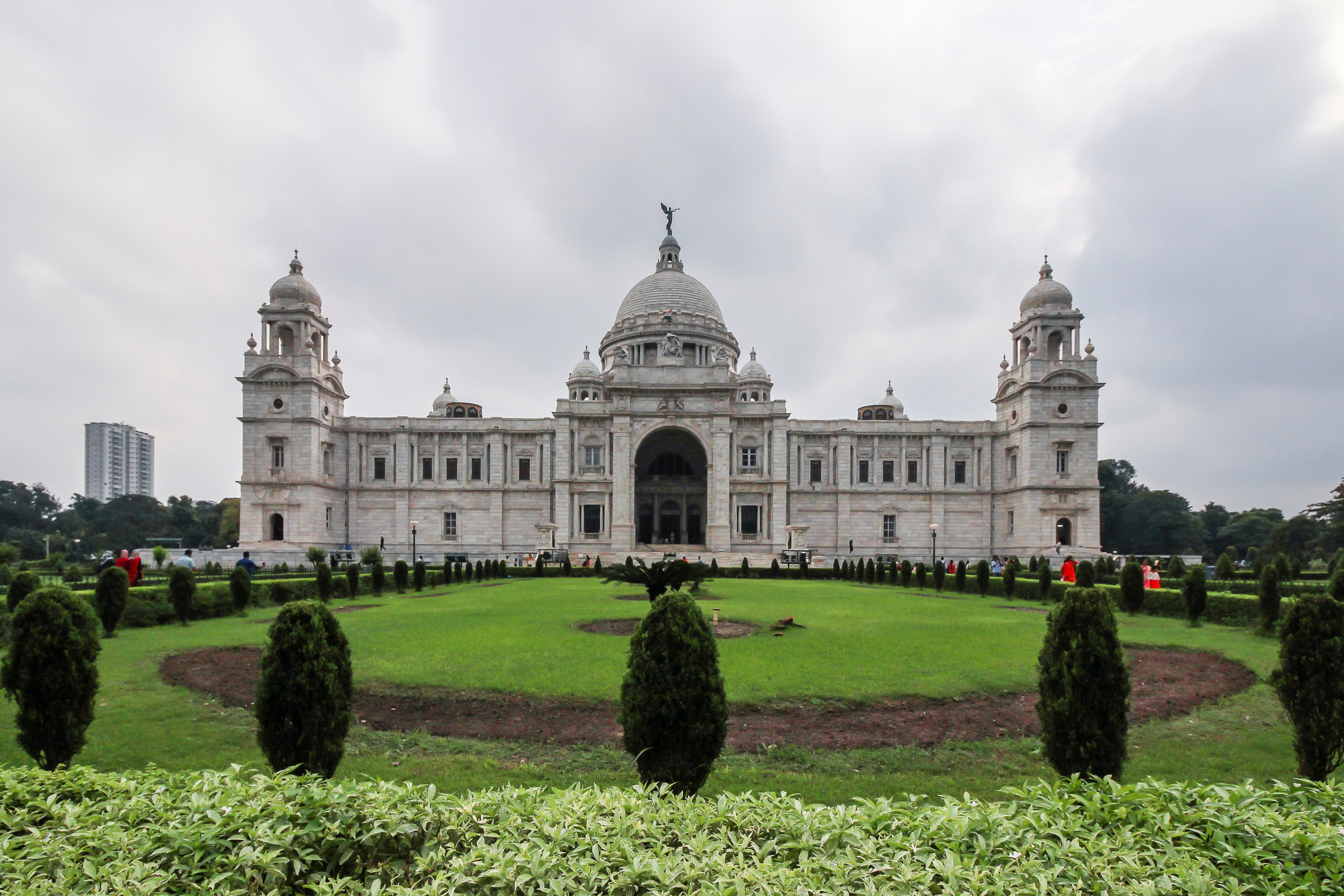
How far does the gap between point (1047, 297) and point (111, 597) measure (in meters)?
54.4

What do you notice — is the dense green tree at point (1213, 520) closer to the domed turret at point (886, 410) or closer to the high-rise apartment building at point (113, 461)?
the domed turret at point (886, 410)

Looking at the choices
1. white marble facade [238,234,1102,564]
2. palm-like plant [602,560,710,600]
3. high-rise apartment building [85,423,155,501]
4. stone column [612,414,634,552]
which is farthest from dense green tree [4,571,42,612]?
high-rise apartment building [85,423,155,501]

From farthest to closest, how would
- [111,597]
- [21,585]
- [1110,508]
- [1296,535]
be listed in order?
[1110,508] → [1296,535] → [111,597] → [21,585]

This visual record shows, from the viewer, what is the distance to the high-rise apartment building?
132 meters

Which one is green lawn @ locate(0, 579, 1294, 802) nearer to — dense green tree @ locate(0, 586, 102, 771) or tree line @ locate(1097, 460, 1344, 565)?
dense green tree @ locate(0, 586, 102, 771)

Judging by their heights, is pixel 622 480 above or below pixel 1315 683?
above

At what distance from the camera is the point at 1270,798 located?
412cm

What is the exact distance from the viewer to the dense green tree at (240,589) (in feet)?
65.9

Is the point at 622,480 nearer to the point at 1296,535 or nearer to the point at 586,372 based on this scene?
the point at 586,372

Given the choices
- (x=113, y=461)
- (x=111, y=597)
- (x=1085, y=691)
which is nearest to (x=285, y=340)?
(x=111, y=597)

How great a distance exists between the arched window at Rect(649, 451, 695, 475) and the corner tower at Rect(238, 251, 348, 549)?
24.4 meters

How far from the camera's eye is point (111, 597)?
15969mm

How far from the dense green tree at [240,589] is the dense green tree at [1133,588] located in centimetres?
2628

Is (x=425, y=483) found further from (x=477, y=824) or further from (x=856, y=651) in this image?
(x=477, y=824)
